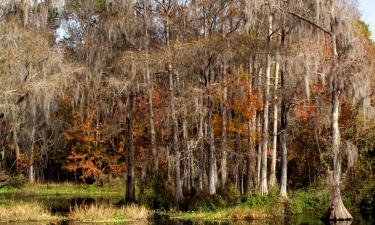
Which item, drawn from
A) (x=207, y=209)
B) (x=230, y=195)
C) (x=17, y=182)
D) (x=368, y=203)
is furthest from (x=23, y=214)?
(x=17, y=182)

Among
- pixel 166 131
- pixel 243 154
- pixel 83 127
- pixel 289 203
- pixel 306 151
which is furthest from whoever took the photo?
pixel 83 127

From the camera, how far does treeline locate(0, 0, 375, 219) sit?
19.9 meters

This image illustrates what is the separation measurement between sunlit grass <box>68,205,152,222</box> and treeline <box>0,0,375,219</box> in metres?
2.83

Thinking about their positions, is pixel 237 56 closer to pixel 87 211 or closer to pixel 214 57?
pixel 214 57

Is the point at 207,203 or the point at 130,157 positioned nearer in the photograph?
the point at 207,203

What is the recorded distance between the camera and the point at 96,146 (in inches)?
1435

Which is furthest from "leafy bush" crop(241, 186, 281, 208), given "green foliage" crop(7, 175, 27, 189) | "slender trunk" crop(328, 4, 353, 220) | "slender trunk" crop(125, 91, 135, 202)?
"green foliage" crop(7, 175, 27, 189)

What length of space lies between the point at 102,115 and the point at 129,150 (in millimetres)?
10645

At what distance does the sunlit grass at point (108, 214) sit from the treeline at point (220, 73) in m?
2.83

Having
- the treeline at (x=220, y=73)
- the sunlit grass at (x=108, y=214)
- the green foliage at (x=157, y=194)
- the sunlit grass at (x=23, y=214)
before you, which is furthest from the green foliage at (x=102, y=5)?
the sunlit grass at (x=23, y=214)

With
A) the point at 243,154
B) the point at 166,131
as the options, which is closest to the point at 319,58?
the point at 243,154

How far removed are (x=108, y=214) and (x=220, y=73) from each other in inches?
346

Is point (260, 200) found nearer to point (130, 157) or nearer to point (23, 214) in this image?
point (130, 157)

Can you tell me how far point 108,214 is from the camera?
65.6 feet
